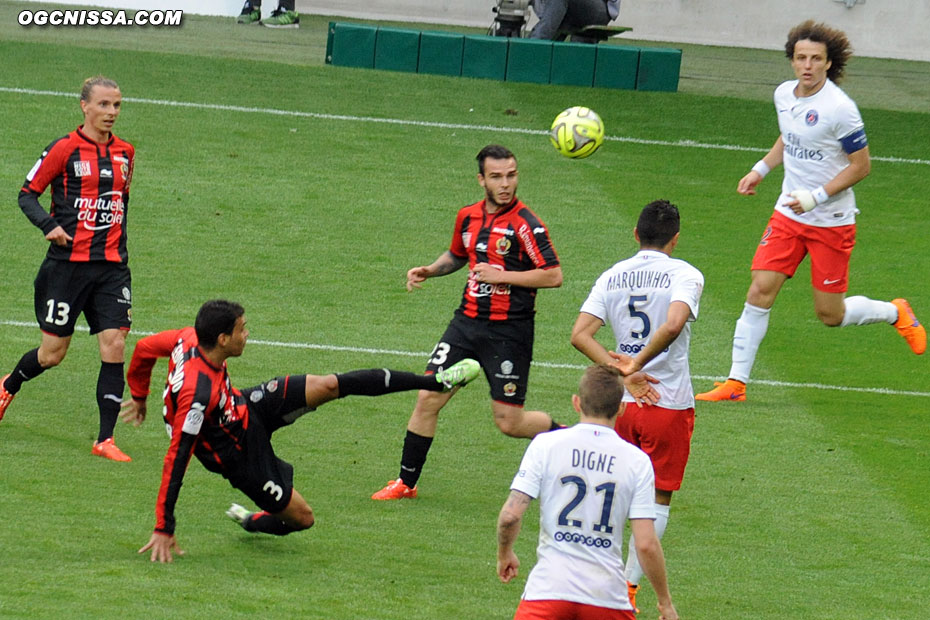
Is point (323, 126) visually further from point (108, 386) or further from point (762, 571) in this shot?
point (762, 571)

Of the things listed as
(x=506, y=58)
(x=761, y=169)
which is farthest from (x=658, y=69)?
(x=761, y=169)

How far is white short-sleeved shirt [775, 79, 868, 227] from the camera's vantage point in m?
9.44

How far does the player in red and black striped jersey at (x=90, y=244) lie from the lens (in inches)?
336

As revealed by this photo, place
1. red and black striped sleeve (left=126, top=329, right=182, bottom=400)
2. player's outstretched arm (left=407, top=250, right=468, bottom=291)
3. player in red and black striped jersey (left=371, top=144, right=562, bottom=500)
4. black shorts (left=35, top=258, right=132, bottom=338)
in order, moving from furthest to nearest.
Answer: black shorts (left=35, top=258, right=132, bottom=338), player's outstretched arm (left=407, top=250, right=468, bottom=291), player in red and black striped jersey (left=371, top=144, right=562, bottom=500), red and black striped sleeve (left=126, top=329, right=182, bottom=400)

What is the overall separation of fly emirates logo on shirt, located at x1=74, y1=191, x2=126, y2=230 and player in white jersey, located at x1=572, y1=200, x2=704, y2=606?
11.2 ft

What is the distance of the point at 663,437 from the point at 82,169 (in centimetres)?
406

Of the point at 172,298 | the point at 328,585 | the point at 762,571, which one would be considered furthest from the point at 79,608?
the point at 172,298

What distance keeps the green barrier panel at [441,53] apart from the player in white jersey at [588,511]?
15.1 m

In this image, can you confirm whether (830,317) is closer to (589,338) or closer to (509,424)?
(509,424)

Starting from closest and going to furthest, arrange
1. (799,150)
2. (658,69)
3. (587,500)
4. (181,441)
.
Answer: (587,500)
(181,441)
(799,150)
(658,69)

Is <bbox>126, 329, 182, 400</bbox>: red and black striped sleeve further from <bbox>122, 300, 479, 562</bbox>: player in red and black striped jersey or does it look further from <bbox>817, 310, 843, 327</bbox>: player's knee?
<bbox>817, 310, 843, 327</bbox>: player's knee

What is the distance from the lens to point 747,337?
33.7 feet

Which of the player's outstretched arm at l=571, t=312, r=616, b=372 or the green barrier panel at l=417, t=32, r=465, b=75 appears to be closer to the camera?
the player's outstretched arm at l=571, t=312, r=616, b=372

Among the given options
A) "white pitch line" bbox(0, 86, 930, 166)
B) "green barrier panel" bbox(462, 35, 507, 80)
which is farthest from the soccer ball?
"green barrier panel" bbox(462, 35, 507, 80)
